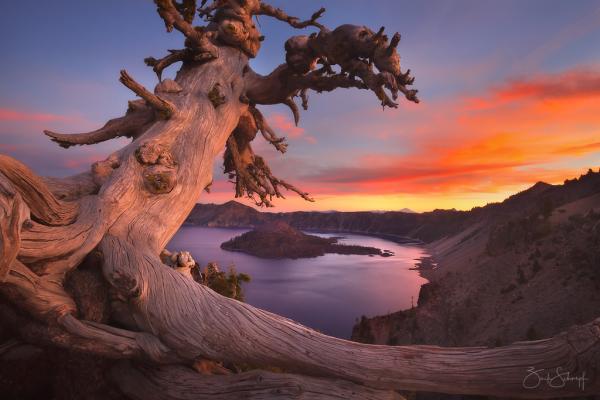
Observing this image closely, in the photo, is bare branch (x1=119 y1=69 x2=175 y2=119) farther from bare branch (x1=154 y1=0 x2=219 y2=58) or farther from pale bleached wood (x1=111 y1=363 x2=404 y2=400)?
pale bleached wood (x1=111 y1=363 x2=404 y2=400)

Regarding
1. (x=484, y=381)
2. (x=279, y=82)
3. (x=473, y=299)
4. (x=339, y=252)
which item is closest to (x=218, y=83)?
(x=279, y=82)

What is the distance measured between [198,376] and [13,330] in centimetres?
214

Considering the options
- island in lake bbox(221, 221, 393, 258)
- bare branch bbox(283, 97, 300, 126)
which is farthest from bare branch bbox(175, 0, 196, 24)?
island in lake bbox(221, 221, 393, 258)

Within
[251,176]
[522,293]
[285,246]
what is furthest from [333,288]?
[251,176]

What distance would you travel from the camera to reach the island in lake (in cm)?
8031

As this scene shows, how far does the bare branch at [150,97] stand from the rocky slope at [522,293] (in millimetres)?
10991

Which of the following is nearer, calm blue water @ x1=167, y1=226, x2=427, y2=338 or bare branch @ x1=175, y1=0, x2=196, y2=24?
bare branch @ x1=175, y1=0, x2=196, y2=24

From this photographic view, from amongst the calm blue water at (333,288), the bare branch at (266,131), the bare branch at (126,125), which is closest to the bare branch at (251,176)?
the bare branch at (266,131)

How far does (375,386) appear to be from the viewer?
9.92 ft

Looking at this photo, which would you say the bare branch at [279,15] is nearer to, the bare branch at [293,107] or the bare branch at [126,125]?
the bare branch at [293,107]

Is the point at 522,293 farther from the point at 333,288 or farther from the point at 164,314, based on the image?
the point at 333,288

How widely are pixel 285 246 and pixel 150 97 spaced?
3117 inches

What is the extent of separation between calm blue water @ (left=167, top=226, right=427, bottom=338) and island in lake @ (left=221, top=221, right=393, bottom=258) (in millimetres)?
8245

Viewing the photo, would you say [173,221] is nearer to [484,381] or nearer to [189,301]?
[189,301]
